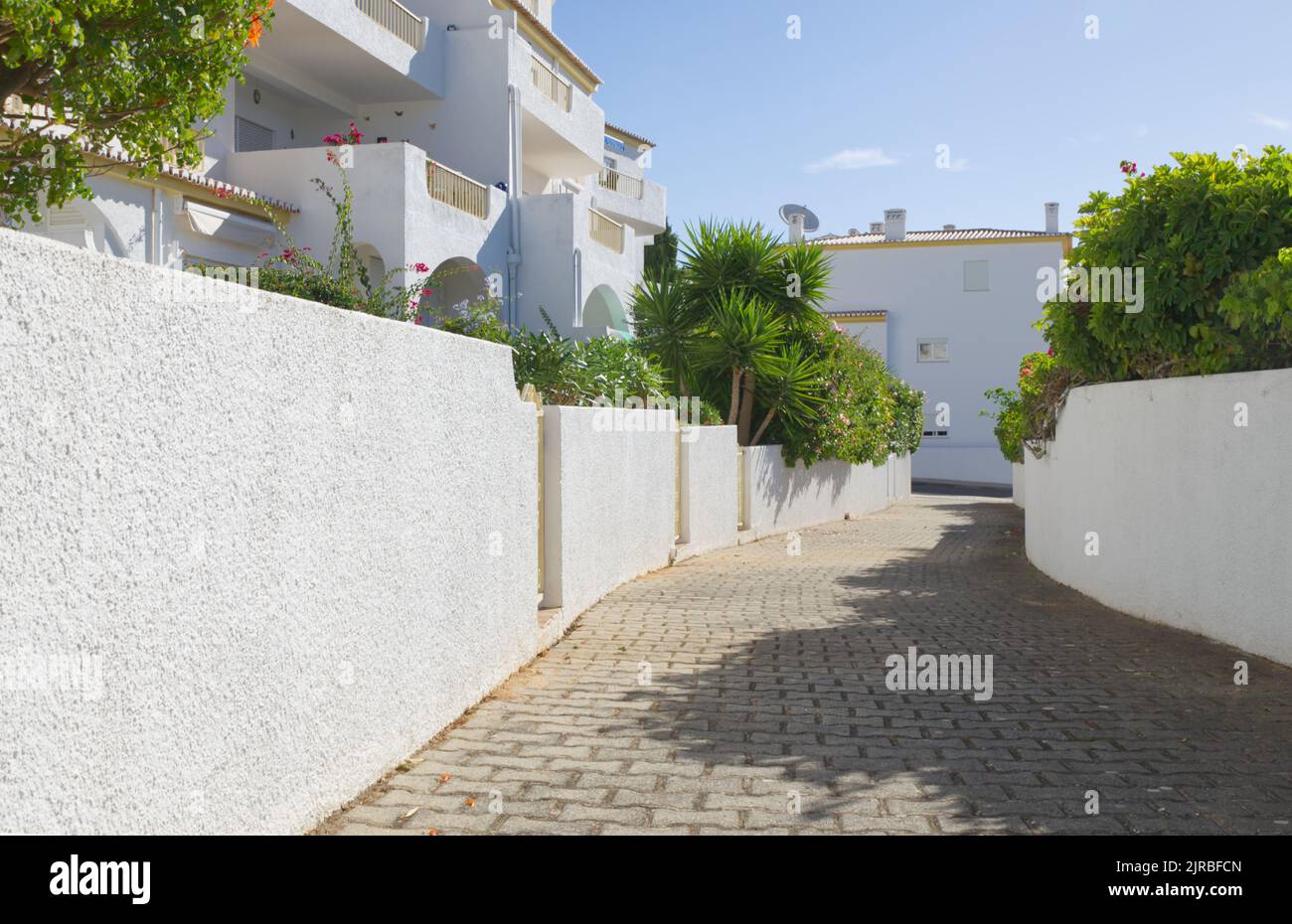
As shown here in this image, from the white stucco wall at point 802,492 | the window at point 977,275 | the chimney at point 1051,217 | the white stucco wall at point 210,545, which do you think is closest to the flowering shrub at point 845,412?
the white stucco wall at point 802,492

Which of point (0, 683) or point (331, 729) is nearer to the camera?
point (0, 683)

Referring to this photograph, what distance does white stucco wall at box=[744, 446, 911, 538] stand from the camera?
19234 millimetres

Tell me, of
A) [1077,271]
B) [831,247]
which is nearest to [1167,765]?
[1077,271]

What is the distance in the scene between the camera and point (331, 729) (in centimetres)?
459

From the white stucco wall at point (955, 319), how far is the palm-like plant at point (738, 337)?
31.4m

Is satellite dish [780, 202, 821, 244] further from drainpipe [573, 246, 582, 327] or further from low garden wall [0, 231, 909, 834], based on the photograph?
low garden wall [0, 231, 909, 834]

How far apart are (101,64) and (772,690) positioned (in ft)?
19.5

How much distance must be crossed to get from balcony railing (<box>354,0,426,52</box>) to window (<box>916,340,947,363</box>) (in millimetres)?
33286

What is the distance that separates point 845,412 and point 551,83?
10460 millimetres

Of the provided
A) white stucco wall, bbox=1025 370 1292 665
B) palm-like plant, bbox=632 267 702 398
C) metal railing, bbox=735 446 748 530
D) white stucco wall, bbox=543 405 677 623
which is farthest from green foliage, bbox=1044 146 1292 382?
palm-like plant, bbox=632 267 702 398

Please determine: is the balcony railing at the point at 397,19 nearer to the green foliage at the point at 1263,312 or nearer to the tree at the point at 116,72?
the tree at the point at 116,72
